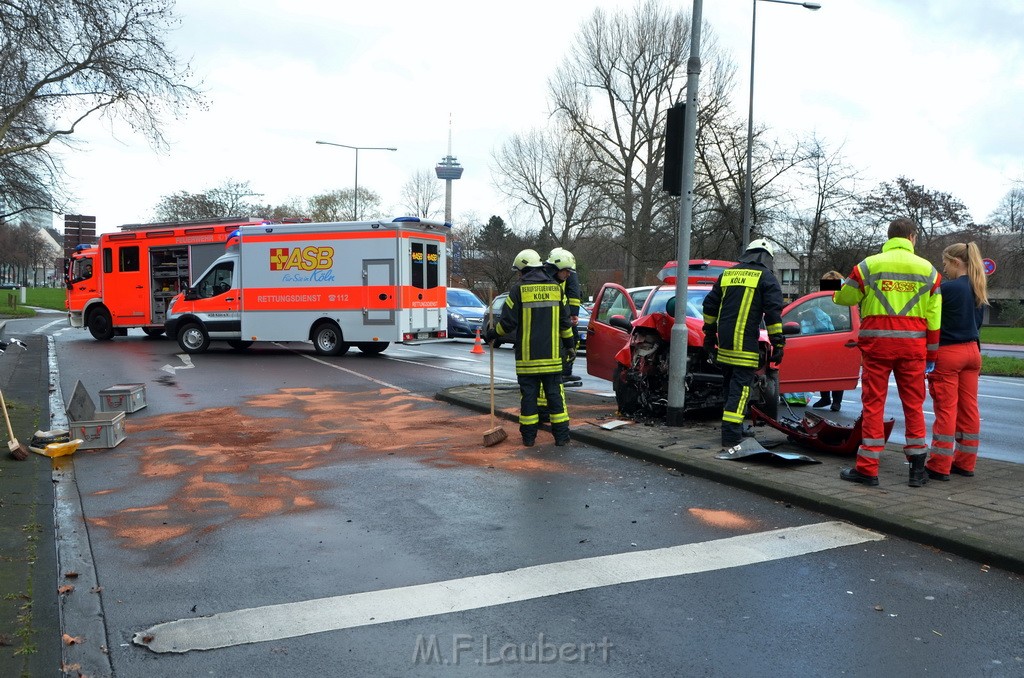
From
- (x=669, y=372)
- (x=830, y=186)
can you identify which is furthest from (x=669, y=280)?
(x=830, y=186)

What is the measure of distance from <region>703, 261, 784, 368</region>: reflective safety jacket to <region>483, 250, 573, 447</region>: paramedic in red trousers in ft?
5.07

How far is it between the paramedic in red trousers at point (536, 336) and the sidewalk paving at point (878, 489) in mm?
394

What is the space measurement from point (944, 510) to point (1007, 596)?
4.15 feet

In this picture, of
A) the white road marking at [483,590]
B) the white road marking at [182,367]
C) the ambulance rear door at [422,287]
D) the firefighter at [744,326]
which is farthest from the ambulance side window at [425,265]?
the white road marking at [483,590]

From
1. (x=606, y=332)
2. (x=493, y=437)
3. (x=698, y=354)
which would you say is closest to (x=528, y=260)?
(x=493, y=437)

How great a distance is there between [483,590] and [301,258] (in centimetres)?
1538

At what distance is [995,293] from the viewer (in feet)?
237

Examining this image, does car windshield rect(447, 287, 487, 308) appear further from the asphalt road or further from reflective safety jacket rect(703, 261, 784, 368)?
reflective safety jacket rect(703, 261, 784, 368)

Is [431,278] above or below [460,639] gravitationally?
above

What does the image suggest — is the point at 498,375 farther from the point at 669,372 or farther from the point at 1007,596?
the point at 1007,596

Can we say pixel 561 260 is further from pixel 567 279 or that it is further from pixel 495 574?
pixel 495 574

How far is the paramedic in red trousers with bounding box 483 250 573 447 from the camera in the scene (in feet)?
26.0

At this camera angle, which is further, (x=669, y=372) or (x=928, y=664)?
(x=669, y=372)

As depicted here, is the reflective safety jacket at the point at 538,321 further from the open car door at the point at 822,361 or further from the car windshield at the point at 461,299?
the car windshield at the point at 461,299
